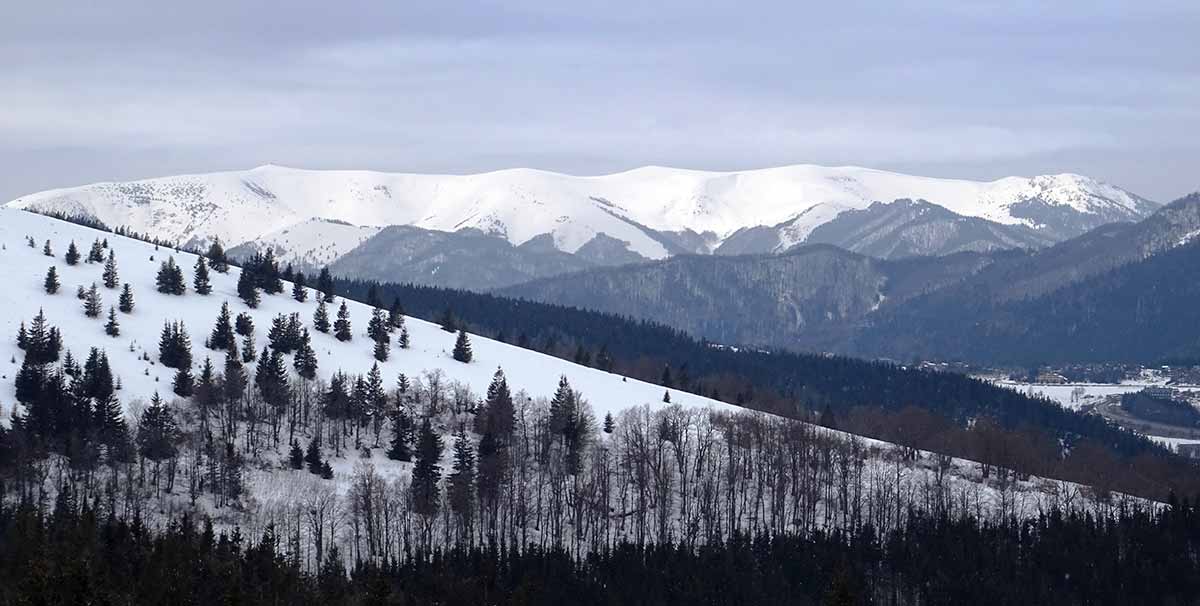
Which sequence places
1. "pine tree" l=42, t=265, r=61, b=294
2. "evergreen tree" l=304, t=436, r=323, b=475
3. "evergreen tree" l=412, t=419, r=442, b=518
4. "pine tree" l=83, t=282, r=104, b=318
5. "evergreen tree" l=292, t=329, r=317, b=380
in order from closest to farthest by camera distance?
"evergreen tree" l=412, t=419, r=442, b=518, "evergreen tree" l=304, t=436, r=323, b=475, "evergreen tree" l=292, t=329, r=317, b=380, "pine tree" l=83, t=282, r=104, b=318, "pine tree" l=42, t=265, r=61, b=294

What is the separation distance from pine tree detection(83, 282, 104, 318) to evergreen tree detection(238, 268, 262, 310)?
797 inches

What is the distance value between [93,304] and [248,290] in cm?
2403

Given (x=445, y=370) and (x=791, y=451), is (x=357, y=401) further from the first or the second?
(x=791, y=451)

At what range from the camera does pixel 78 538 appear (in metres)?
102

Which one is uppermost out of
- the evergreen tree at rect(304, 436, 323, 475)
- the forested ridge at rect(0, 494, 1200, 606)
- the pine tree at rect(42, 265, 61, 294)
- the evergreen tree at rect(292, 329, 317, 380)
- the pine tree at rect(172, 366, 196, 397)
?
the pine tree at rect(42, 265, 61, 294)

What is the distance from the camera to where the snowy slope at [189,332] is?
156 metres

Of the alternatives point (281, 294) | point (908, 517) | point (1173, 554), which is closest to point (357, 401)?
point (281, 294)

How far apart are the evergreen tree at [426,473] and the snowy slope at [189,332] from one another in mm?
22028

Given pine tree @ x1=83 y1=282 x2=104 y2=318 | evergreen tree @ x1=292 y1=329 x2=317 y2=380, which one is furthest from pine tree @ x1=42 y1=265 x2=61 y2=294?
evergreen tree @ x1=292 y1=329 x2=317 y2=380

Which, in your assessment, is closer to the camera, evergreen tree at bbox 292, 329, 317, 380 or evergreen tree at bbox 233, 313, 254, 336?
evergreen tree at bbox 292, 329, 317, 380

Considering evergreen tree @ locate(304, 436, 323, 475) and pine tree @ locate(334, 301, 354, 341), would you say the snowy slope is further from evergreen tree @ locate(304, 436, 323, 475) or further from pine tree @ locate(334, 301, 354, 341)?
evergreen tree @ locate(304, 436, 323, 475)

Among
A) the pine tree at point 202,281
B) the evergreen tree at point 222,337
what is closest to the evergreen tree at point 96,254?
the pine tree at point 202,281

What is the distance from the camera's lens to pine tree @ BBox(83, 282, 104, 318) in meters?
169

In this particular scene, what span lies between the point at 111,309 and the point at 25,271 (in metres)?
21.9
